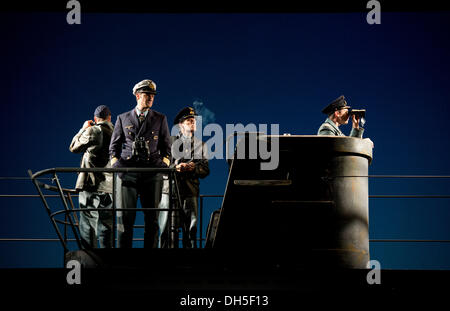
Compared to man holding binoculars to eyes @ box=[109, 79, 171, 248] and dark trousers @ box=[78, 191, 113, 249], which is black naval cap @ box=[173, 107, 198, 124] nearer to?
man holding binoculars to eyes @ box=[109, 79, 171, 248]

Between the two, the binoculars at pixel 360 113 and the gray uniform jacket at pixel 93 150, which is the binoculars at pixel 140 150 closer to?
the gray uniform jacket at pixel 93 150

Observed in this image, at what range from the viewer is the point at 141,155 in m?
5.34

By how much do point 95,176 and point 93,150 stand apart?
0.31 meters

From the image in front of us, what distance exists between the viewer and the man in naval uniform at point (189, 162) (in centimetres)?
575

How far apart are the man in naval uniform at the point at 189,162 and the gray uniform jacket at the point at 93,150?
0.77m

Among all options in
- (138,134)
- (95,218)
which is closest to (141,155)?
(138,134)

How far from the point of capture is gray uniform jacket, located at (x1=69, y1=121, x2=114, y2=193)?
6.21m

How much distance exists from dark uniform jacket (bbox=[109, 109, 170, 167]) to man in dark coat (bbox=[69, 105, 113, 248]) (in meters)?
0.75
